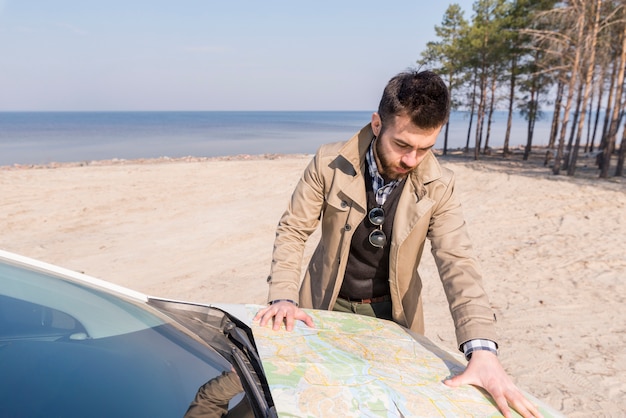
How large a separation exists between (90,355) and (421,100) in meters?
1.45

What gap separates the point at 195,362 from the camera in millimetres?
1580

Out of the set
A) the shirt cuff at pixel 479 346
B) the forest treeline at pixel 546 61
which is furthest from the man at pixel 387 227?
the forest treeline at pixel 546 61

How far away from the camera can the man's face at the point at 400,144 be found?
5.87ft

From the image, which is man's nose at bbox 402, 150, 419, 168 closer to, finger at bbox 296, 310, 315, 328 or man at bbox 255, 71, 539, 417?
man at bbox 255, 71, 539, 417

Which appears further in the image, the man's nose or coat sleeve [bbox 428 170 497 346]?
the man's nose

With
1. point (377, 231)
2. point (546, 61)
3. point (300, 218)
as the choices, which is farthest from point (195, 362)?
point (546, 61)

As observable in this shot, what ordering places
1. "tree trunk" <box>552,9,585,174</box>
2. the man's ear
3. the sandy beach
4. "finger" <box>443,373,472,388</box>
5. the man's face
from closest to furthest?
1. "finger" <box>443,373,472,388</box>
2. the man's face
3. the man's ear
4. the sandy beach
5. "tree trunk" <box>552,9,585,174</box>

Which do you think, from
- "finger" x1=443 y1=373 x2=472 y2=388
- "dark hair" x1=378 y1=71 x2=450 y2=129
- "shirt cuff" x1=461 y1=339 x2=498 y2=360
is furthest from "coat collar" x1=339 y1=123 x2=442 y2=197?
"finger" x1=443 y1=373 x2=472 y2=388

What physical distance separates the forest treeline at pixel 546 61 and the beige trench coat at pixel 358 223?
16486 mm

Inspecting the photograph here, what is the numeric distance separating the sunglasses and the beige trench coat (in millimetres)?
39

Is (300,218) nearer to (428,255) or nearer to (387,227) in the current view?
(387,227)

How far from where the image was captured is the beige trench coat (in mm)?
1969

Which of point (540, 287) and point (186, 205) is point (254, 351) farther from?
point (186, 205)

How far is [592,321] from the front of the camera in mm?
5129
